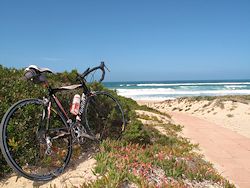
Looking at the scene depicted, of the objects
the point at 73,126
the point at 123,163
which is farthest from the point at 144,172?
the point at 73,126

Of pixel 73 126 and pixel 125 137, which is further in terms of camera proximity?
pixel 125 137

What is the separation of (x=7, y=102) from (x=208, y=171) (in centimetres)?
457

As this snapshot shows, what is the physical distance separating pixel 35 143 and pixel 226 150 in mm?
7167

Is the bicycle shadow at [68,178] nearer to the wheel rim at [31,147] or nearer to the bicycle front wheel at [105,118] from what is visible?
the wheel rim at [31,147]

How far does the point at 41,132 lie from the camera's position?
5.02m

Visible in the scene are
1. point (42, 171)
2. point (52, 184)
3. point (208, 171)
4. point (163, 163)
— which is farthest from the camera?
point (208, 171)

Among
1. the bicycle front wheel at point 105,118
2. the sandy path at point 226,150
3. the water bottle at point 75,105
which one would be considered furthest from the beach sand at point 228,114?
the water bottle at point 75,105

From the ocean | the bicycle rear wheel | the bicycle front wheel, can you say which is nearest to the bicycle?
the bicycle rear wheel

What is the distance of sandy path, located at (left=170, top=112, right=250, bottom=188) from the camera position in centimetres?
790

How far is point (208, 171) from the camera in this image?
662 cm

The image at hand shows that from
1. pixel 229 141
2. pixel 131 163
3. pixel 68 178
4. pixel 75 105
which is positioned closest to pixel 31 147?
pixel 68 178

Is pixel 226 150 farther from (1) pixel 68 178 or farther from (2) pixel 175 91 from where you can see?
(2) pixel 175 91

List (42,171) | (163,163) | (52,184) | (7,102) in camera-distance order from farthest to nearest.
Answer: (163,163) < (7,102) < (42,171) < (52,184)

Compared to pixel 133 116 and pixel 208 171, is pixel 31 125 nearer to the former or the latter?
pixel 133 116
